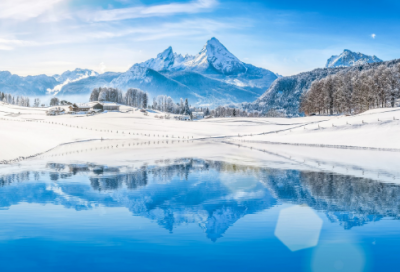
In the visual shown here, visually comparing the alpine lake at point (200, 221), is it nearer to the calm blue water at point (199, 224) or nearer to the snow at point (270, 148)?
the calm blue water at point (199, 224)

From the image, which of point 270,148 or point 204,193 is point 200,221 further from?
point 270,148

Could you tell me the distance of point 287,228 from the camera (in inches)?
578

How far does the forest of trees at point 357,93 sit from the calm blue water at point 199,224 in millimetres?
94246

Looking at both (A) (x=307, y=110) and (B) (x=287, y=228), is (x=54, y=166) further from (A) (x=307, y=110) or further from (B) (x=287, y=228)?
(A) (x=307, y=110)

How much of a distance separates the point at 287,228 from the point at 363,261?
3.53 m

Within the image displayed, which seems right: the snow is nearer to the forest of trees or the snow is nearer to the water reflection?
the water reflection

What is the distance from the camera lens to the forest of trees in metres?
107

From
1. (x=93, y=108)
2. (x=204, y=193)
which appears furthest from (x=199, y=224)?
(x=93, y=108)

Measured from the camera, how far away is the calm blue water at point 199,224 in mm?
11602

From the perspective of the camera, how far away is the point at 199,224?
15.4 m

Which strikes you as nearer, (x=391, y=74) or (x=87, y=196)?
(x=87, y=196)

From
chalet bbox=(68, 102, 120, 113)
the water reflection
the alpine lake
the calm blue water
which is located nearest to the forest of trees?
the alpine lake

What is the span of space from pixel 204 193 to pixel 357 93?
110 metres

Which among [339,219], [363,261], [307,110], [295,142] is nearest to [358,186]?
[339,219]
